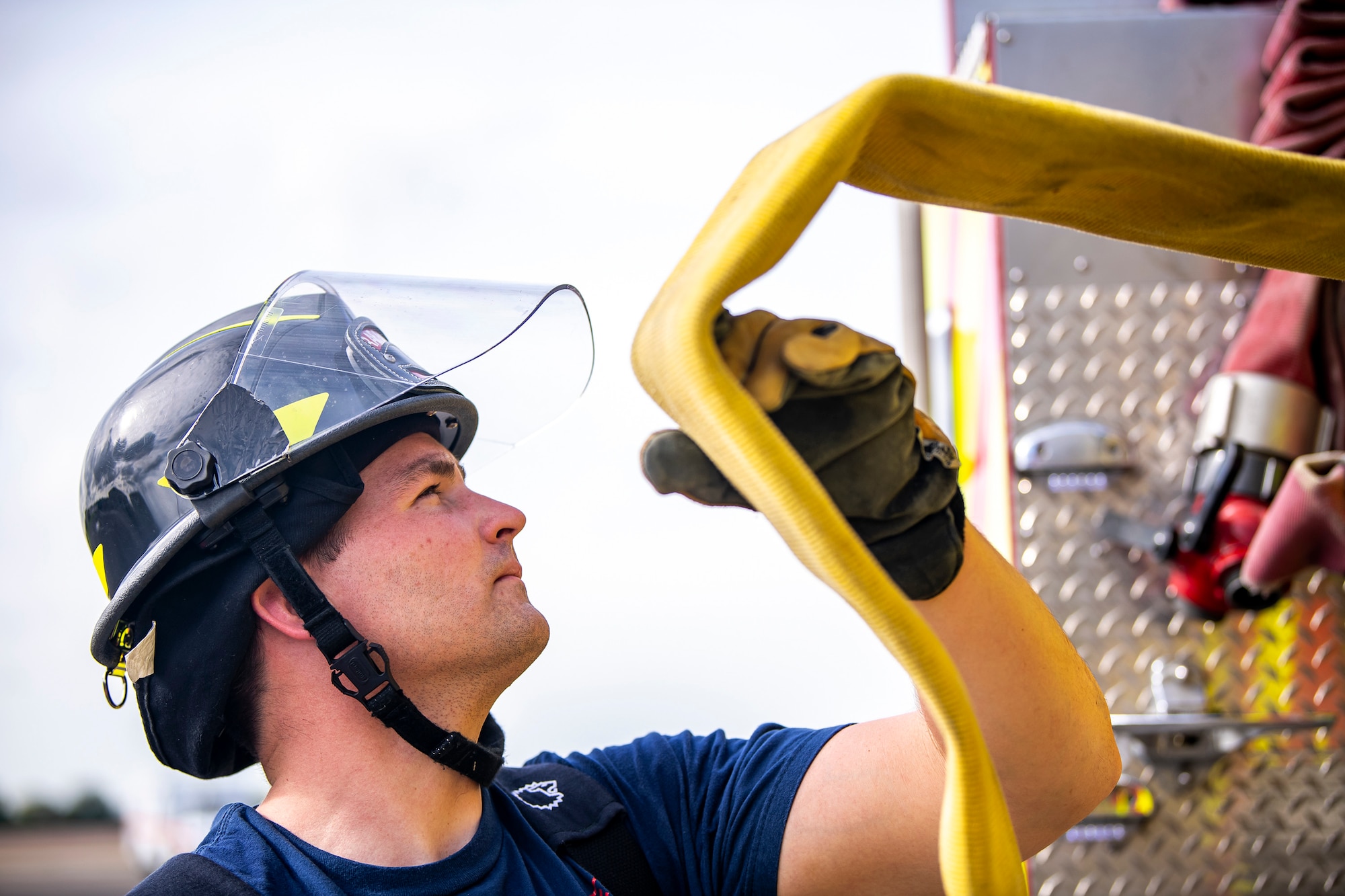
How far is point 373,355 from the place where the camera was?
1701mm

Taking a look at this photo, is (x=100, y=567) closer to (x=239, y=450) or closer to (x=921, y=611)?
(x=239, y=450)

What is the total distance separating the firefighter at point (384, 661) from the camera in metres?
1.58

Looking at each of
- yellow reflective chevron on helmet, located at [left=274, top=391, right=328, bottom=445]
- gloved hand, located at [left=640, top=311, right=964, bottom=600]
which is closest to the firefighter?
yellow reflective chevron on helmet, located at [left=274, top=391, right=328, bottom=445]

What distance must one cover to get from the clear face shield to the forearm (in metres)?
0.90

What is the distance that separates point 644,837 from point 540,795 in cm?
21

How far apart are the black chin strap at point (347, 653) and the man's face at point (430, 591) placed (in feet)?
0.18

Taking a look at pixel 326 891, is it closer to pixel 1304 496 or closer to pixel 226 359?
pixel 226 359

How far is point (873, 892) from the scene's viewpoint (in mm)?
1628

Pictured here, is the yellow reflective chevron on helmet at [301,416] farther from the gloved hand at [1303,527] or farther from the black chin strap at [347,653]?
the gloved hand at [1303,527]

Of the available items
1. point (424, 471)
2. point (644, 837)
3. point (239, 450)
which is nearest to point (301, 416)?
point (239, 450)

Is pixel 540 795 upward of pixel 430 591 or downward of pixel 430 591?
downward

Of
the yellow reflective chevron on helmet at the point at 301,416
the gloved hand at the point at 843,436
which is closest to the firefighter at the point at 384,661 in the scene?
the yellow reflective chevron on helmet at the point at 301,416

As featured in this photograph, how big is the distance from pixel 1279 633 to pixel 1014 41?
170 cm

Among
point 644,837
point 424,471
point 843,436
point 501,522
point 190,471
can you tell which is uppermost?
point 843,436
